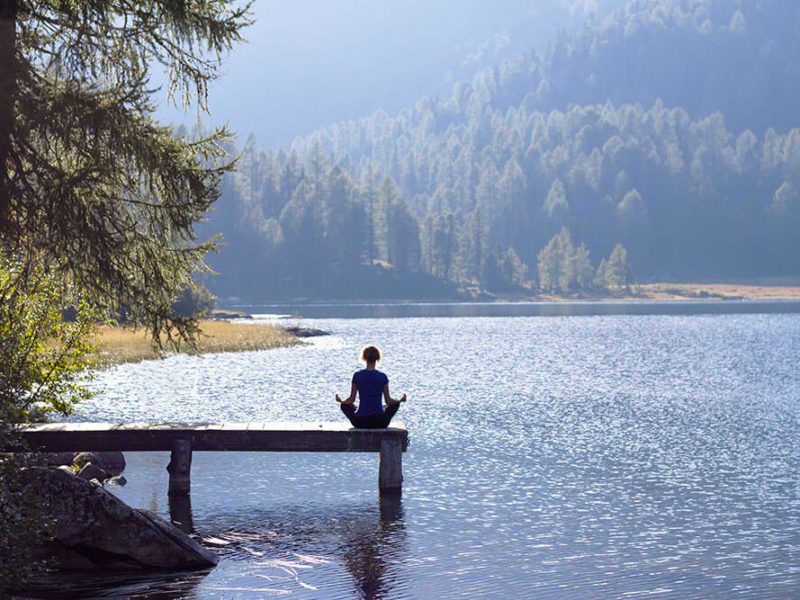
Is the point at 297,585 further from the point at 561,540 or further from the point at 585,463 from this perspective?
the point at 585,463

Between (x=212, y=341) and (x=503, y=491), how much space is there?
47.4 m

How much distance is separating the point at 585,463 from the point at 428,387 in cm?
2017

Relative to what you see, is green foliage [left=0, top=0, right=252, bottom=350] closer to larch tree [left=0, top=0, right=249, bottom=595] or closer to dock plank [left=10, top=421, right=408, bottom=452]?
larch tree [left=0, top=0, right=249, bottom=595]

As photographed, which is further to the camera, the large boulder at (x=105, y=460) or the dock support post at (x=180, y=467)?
the large boulder at (x=105, y=460)

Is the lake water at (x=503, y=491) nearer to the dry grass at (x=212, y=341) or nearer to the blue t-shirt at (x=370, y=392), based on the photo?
the blue t-shirt at (x=370, y=392)

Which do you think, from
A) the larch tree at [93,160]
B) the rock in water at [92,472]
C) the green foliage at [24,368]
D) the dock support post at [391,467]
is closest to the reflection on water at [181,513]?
the rock in water at [92,472]

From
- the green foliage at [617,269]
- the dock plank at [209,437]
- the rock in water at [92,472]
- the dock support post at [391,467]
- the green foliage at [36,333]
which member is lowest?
the rock in water at [92,472]

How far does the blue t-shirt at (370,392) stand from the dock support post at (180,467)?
12.0 ft

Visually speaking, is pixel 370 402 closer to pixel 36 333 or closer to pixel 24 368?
pixel 36 333

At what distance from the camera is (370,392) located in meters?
19.8

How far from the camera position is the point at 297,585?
14406 mm

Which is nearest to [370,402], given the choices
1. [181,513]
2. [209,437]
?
[209,437]

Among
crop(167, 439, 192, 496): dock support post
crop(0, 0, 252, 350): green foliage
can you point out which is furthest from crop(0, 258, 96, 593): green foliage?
crop(167, 439, 192, 496): dock support post

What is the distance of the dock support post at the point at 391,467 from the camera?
2000 cm
